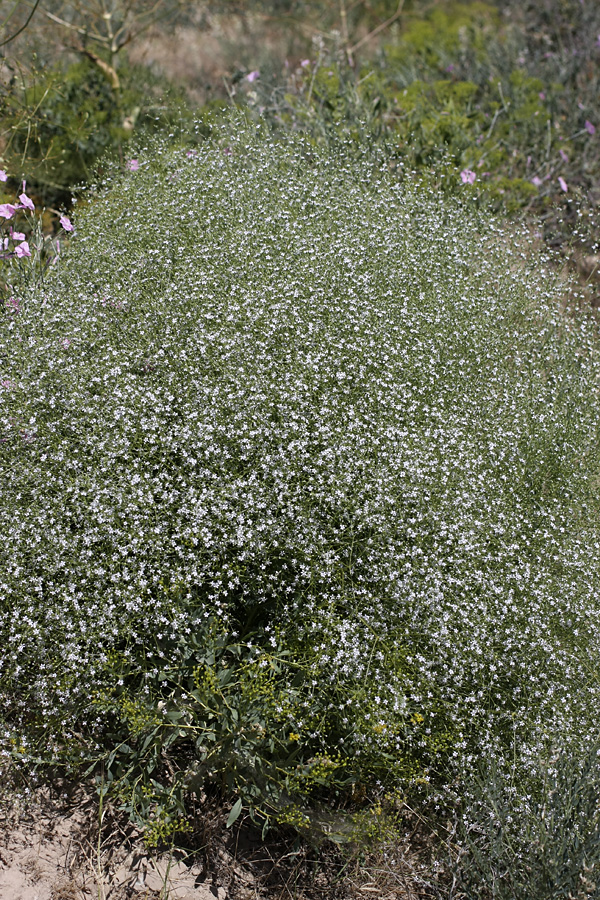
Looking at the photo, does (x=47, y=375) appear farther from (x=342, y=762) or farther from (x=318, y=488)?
(x=342, y=762)

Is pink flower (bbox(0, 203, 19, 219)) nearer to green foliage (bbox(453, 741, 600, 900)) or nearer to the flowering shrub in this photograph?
the flowering shrub

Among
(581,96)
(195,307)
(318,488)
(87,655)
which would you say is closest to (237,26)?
(581,96)

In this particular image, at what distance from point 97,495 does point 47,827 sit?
1.29m

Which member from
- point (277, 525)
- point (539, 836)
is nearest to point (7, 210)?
point (277, 525)

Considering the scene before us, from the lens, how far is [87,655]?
254 centimetres

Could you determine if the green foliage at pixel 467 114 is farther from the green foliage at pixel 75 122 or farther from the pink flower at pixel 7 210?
the pink flower at pixel 7 210

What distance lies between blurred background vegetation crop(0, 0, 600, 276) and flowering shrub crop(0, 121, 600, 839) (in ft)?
4.67

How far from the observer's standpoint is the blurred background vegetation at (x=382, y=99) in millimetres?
4984

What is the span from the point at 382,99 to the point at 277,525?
427cm

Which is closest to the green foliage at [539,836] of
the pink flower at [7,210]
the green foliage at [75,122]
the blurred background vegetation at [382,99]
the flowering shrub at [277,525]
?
the flowering shrub at [277,525]

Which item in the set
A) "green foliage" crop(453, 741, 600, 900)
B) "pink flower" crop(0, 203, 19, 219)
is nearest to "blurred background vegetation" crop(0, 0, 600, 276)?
"pink flower" crop(0, 203, 19, 219)

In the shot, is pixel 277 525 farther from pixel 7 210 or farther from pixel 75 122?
pixel 75 122

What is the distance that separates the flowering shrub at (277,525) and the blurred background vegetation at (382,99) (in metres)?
1.42

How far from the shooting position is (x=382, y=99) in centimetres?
573
